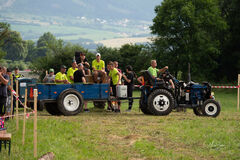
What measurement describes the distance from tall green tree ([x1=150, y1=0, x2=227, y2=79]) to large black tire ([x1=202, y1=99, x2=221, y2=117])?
130 feet

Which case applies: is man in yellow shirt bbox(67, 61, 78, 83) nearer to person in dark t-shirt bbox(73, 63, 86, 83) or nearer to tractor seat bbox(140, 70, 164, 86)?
person in dark t-shirt bbox(73, 63, 86, 83)

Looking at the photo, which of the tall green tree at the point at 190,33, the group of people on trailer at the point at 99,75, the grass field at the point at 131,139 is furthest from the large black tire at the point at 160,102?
the tall green tree at the point at 190,33

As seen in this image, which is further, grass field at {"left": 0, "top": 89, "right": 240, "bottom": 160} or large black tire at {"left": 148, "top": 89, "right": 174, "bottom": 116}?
large black tire at {"left": 148, "top": 89, "right": 174, "bottom": 116}

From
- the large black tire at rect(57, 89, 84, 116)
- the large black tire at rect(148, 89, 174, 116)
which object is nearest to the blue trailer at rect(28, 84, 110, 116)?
the large black tire at rect(57, 89, 84, 116)

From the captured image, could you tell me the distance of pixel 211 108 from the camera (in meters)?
15.3

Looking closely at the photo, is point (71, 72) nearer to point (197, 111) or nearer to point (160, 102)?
point (160, 102)

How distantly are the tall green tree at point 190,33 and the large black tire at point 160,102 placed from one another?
40.0 meters

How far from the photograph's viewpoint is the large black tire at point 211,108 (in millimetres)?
15258

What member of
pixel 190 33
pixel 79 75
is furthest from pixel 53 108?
pixel 190 33

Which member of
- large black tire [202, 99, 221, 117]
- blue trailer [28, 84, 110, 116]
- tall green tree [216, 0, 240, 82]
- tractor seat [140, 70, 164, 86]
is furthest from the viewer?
tall green tree [216, 0, 240, 82]

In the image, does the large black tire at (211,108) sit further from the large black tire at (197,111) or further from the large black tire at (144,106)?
the large black tire at (144,106)

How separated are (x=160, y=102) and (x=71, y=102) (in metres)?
2.92

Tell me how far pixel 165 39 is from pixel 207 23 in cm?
546

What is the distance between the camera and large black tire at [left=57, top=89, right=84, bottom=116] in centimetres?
1508
